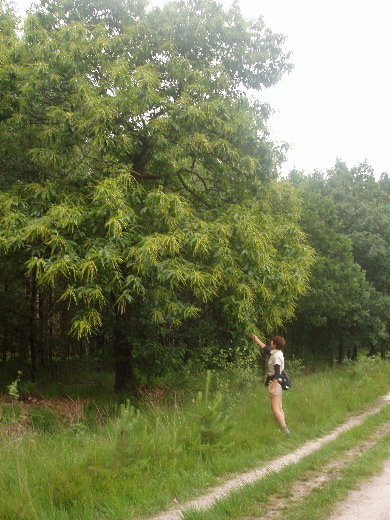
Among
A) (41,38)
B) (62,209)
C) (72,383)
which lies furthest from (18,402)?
(41,38)

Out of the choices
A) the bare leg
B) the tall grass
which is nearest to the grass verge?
the tall grass

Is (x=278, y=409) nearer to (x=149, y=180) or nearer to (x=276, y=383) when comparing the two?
(x=276, y=383)

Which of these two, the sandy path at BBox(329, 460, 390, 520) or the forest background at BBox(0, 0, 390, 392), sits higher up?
the forest background at BBox(0, 0, 390, 392)

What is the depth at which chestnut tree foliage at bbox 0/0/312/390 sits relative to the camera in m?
7.59

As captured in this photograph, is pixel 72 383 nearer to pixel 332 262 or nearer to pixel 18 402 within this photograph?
pixel 18 402

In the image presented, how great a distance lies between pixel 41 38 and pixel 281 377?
823 centimetres

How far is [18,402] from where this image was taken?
10.7 meters

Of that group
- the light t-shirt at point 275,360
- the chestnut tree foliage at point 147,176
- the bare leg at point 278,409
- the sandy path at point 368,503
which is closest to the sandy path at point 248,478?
the sandy path at point 368,503

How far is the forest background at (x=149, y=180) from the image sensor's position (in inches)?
299

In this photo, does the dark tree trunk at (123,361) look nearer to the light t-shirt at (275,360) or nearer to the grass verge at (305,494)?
Result: the light t-shirt at (275,360)

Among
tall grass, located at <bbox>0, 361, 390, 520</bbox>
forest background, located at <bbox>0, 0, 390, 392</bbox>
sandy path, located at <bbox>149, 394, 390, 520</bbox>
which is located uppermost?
forest background, located at <bbox>0, 0, 390, 392</bbox>

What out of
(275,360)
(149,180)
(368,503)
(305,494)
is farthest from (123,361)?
(368,503)

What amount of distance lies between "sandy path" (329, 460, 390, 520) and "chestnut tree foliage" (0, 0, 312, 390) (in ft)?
12.3

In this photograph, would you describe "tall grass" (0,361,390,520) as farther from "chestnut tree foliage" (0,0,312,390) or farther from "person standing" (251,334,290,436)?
"chestnut tree foliage" (0,0,312,390)
